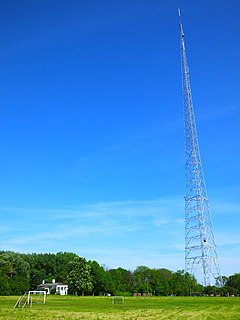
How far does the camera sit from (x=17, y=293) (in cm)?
11138

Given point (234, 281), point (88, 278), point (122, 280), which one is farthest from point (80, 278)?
point (234, 281)

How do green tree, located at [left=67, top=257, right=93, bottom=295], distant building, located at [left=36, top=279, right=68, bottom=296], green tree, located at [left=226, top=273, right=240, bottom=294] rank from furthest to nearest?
1. green tree, located at [left=226, top=273, right=240, bottom=294]
2. distant building, located at [left=36, top=279, right=68, bottom=296]
3. green tree, located at [left=67, top=257, right=93, bottom=295]

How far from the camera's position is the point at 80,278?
4542 inches

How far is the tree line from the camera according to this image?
114875 mm

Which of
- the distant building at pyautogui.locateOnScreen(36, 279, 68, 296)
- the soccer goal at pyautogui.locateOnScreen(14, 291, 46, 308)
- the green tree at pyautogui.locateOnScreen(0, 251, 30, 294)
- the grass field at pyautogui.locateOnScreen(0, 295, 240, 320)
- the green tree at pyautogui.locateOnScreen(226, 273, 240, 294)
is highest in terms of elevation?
the green tree at pyautogui.locateOnScreen(0, 251, 30, 294)

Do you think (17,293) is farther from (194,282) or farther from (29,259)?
(194,282)

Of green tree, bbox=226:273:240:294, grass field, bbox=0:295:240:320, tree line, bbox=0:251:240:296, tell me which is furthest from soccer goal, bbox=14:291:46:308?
green tree, bbox=226:273:240:294

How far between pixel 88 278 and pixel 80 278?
8.14 ft

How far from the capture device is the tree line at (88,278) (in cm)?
11488

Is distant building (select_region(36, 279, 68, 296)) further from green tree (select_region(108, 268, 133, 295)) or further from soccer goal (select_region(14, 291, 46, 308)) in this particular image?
soccer goal (select_region(14, 291, 46, 308))

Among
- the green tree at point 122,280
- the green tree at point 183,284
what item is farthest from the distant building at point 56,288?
the green tree at point 183,284

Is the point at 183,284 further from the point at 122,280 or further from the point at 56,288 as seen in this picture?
the point at 56,288

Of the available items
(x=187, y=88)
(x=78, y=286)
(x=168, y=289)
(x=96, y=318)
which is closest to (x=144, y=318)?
(x=96, y=318)

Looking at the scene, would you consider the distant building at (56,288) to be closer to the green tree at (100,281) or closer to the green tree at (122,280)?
the green tree at (100,281)
